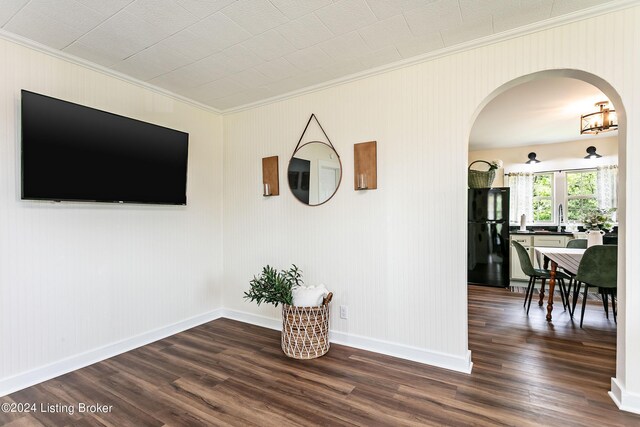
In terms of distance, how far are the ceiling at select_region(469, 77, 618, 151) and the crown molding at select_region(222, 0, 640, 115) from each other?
2.88 ft

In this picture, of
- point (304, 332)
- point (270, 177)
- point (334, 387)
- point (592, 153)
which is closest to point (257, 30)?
point (270, 177)

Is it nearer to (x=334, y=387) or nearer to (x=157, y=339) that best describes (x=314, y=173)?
(x=334, y=387)

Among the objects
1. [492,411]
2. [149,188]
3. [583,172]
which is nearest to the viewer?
[492,411]

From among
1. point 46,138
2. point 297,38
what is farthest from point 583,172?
point 46,138

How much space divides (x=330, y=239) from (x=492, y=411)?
5.66 ft

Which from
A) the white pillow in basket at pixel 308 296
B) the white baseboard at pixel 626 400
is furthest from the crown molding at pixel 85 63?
the white baseboard at pixel 626 400

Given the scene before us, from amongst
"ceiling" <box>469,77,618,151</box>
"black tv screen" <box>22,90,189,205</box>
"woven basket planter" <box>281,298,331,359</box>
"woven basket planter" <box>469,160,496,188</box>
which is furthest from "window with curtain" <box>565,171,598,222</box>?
"black tv screen" <box>22,90,189,205</box>

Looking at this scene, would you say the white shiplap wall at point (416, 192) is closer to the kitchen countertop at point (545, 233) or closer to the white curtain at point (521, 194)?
the kitchen countertop at point (545, 233)

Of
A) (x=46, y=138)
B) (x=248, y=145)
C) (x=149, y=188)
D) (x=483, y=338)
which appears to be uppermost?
(x=248, y=145)

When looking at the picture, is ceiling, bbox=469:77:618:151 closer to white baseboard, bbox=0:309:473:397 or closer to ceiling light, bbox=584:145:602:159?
ceiling light, bbox=584:145:602:159

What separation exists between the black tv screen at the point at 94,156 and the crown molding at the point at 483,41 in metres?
1.30

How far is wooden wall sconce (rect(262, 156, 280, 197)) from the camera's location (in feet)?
10.9

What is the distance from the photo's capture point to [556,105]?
373 centimetres

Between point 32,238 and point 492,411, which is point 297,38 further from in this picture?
point 492,411
